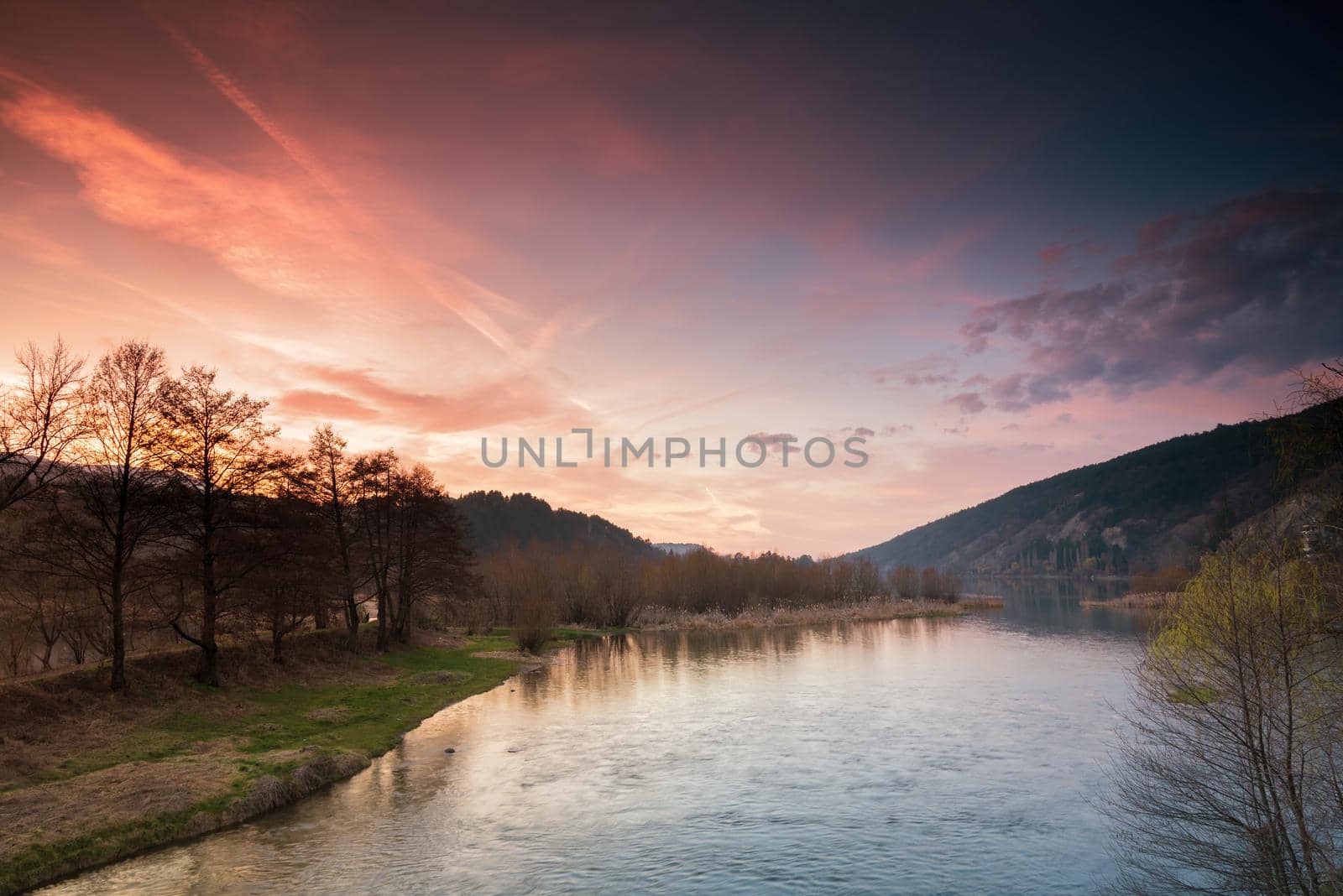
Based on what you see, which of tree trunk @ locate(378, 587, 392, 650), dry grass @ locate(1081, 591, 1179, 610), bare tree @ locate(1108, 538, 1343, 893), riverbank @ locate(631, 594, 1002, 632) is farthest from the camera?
dry grass @ locate(1081, 591, 1179, 610)

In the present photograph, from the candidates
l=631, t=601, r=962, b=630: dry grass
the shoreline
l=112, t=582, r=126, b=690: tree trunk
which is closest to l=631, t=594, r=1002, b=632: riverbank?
l=631, t=601, r=962, b=630: dry grass

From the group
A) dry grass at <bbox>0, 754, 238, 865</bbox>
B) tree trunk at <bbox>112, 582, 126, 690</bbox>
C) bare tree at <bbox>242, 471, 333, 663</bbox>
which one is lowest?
dry grass at <bbox>0, 754, 238, 865</bbox>

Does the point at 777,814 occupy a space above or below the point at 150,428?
below

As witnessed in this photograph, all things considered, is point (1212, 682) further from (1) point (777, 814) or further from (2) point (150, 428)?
(2) point (150, 428)

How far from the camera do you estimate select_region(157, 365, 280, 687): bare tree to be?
3972 cm

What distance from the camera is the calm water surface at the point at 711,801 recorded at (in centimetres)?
2089

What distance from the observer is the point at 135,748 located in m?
29.3

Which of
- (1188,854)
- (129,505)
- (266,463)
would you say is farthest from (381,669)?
(1188,854)

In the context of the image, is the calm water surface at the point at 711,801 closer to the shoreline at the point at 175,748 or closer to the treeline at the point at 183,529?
the shoreline at the point at 175,748

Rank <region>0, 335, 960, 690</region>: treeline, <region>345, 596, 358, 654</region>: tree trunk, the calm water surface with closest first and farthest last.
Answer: the calm water surface < <region>0, 335, 960, 690</region>: treeline < <region>345, 596, 358, 654</region>: tree trunk

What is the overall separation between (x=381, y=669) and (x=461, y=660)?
10308mm

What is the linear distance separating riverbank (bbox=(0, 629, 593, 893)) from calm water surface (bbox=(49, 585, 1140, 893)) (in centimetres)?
107

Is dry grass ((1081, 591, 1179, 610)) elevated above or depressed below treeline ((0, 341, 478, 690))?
below

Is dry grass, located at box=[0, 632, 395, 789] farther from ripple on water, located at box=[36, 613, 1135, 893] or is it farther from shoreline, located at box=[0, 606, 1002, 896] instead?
ripple on water, located at box=[36, 613, 1135, 893]
